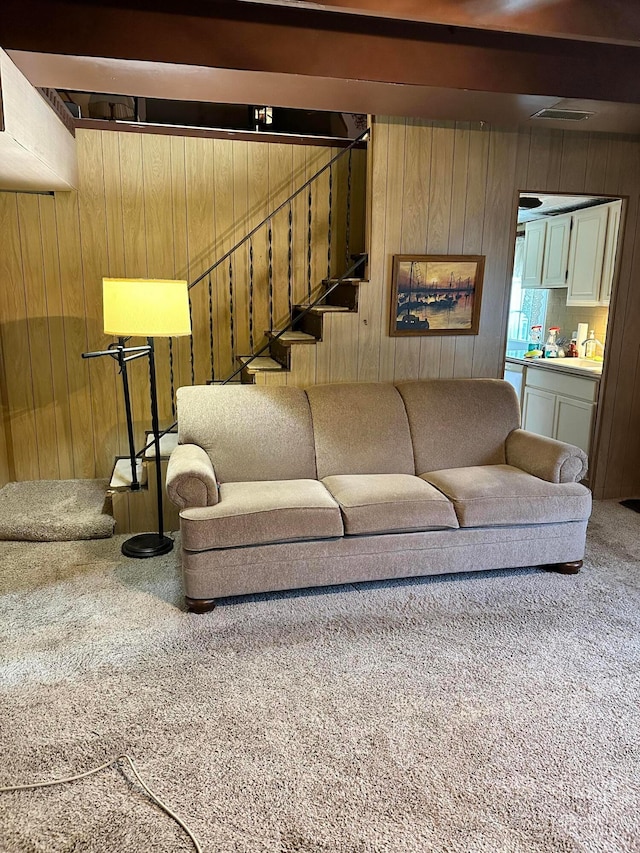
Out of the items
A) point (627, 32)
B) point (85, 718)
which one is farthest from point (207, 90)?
point (85, 718)

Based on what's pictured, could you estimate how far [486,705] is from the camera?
7.22 ft

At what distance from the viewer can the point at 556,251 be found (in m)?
5.50

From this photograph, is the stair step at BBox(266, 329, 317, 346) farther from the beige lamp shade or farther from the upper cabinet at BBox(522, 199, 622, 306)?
the upper cabinet at BBox(522, 199, 622, 306)

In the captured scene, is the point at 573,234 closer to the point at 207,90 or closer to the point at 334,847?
the point at 207,90

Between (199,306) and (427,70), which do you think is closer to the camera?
(427,70)

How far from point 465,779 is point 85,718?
1.30m

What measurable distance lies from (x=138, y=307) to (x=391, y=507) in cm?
163

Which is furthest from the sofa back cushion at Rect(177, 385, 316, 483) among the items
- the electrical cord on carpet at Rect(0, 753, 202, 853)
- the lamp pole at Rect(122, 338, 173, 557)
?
the electrical cord on carpet at Rect(0, 753, 202, 853)

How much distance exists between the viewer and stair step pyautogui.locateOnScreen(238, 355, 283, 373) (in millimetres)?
3879

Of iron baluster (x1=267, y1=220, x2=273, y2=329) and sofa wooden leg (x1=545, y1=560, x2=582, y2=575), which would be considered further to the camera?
iron baluster (x1=267, y1=220, x2=273, y2=329)

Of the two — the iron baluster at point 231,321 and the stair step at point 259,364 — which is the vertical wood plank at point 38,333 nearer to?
the iron baluster at point 231,321

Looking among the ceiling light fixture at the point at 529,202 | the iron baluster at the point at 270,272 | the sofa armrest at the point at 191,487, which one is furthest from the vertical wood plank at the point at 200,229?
the ceiling light fixture at the point at 529,202

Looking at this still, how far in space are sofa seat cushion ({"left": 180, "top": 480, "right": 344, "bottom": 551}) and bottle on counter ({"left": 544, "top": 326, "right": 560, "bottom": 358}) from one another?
11.8ft

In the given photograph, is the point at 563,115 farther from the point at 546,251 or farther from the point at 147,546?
the point at 147,546
